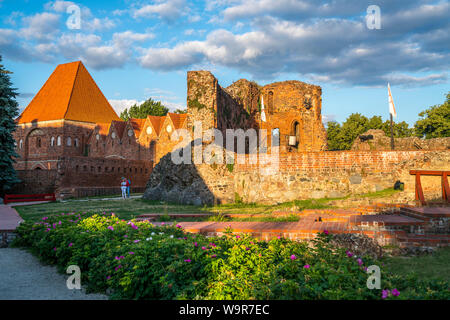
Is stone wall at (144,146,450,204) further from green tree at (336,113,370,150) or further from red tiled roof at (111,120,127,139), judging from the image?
green tree at (336,113,370,150)

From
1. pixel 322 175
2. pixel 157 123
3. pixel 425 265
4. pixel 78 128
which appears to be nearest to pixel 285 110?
pixel 322 175

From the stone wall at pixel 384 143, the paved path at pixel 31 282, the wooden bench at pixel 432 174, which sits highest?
the stone wall at pixel 384 143

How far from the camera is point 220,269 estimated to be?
4.25m

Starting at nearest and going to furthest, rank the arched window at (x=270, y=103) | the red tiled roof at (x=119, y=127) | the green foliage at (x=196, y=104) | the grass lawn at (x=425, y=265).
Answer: the grass lawn at (x=425, y=265), the green foliage at (x=196, y=104), the arched window at (x=270, y=103), the red tiled roof at (x=119, y=127)

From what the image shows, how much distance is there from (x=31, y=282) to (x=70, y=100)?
154 feet

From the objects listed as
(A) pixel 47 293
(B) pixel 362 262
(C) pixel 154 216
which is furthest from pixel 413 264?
(C) pixel 154 216

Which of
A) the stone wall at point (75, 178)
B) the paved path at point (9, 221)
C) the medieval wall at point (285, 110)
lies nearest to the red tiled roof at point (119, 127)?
the stone wall at point (75, 178)

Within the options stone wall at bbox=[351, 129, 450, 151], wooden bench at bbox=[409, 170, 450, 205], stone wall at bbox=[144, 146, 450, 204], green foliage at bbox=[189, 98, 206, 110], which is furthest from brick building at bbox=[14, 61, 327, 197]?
wooden bench at bbox=[409, 170, 450, 205]

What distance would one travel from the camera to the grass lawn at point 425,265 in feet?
15.7

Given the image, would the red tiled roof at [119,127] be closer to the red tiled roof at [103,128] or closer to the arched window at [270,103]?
the red tiled roof at [103,128]

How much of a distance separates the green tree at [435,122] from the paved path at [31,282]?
143 feet

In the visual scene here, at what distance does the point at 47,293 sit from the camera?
462 cm

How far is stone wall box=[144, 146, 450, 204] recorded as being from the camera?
1175cm
